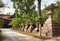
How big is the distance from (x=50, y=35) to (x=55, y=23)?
5.15ft

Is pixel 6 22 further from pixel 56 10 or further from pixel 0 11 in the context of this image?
pixel 0 11

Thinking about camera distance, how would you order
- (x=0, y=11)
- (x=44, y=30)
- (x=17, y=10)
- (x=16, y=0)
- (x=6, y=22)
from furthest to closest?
(x=6, y=22) → (x=17, y=10) → (x=16, y=0) → (x=44, y=30) → (x=0, y=11)

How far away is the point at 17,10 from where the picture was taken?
5856 cm

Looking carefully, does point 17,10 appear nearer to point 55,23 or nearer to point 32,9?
point 32,9

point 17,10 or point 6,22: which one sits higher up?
point 17,10

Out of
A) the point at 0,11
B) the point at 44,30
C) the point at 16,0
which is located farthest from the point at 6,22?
the point at 0,11

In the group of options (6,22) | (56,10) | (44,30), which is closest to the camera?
(56,10)

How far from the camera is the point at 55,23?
1054 inches

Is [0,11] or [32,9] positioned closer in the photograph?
[0,11]

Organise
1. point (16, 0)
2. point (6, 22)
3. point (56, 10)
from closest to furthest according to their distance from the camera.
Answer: point (56, 10) → point (16, 0) → point (6, 22)

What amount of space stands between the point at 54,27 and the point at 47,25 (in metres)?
1.58

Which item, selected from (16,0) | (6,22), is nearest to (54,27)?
(16,0)

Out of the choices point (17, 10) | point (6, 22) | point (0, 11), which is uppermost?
point (0, 11)

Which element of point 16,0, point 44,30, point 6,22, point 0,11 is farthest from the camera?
point 6,22
